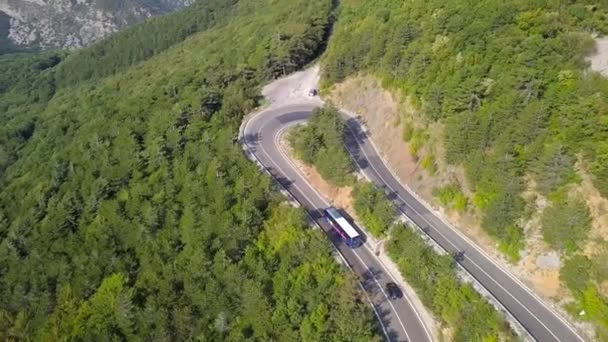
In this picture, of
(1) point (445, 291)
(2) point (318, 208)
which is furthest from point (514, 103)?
(2) point (318, 208)

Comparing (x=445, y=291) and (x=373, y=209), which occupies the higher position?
(x=373, y=209)

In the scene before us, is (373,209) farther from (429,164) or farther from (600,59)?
(600,59)

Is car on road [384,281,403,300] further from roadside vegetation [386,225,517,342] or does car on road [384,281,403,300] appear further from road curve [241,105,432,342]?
roadside vegetation [386,225,517,342]

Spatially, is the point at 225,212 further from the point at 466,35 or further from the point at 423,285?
the point at 466,35

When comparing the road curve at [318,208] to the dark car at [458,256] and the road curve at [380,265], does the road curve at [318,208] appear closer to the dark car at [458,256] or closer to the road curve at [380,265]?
the road curve at [380,265]

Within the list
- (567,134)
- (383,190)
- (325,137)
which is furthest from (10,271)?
(567,134)

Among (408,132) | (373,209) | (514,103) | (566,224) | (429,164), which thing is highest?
(514,103)
